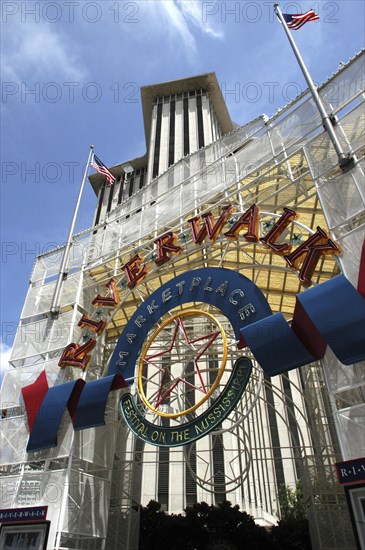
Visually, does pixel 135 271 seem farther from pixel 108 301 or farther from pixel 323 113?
pixel 323 113

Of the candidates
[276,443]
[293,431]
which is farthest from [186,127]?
[276,443]

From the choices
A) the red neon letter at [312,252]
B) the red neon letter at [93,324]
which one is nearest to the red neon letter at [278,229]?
the red neon letter at [312,252]

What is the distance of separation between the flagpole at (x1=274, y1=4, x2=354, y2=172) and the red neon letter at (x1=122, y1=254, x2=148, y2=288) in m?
9.92

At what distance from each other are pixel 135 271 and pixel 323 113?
10442 mm

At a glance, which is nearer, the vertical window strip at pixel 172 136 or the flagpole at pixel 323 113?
the flagpole at pixel 323 113

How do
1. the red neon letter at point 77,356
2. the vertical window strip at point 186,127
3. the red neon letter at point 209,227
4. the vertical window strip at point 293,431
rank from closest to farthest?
the red neon letter at point 209,227 → the red neon letter at point 77,356 → the vertical window strip at point 293,431 → the vertical window strip at point 186,127

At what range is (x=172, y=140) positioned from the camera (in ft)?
→ 214

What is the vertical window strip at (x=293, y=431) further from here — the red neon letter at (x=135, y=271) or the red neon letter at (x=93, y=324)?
the red neon letter at (x=93, y=324)

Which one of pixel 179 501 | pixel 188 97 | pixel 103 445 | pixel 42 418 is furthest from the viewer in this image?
pixel 188 97

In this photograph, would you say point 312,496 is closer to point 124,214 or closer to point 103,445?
point 103,445

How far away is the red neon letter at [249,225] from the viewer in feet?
52.7

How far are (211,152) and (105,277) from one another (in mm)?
9034

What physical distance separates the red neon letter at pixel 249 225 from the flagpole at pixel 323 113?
3.96m

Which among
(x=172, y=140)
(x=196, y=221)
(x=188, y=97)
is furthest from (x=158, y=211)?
(x=188, y=97)
